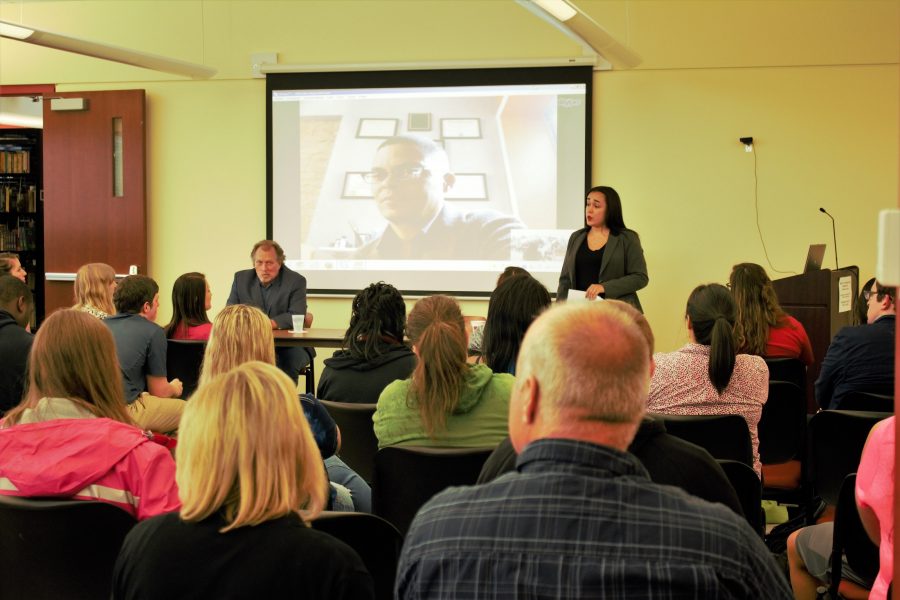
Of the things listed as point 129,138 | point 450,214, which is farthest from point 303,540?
point 129,138

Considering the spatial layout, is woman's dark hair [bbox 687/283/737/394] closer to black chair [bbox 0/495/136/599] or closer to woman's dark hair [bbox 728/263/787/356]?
woman's dark hair [bbox 728/263/787/356]

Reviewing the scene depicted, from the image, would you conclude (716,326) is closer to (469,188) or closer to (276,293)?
(276,293)

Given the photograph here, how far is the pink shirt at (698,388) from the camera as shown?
3.04 meters

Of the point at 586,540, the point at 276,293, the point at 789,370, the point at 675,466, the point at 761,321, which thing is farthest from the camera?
the point at 276,293

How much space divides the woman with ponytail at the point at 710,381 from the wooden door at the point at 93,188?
5422mm

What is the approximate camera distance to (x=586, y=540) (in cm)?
110

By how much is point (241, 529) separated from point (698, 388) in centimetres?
197

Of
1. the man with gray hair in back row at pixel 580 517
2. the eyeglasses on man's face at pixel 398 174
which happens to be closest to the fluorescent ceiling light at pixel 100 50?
the eyeglasses on man's face at pixel 398 174

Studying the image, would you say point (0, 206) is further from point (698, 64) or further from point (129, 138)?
point (698, 64)

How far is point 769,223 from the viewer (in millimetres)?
6676

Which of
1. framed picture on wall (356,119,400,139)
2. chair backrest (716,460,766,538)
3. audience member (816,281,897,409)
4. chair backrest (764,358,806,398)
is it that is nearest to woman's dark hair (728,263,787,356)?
chair backrest (764,358,806,398)

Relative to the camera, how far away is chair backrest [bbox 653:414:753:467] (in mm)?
2896

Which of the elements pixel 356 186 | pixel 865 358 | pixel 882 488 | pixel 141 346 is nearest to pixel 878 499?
pixel 882 488

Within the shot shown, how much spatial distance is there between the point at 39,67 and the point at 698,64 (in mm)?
5239
